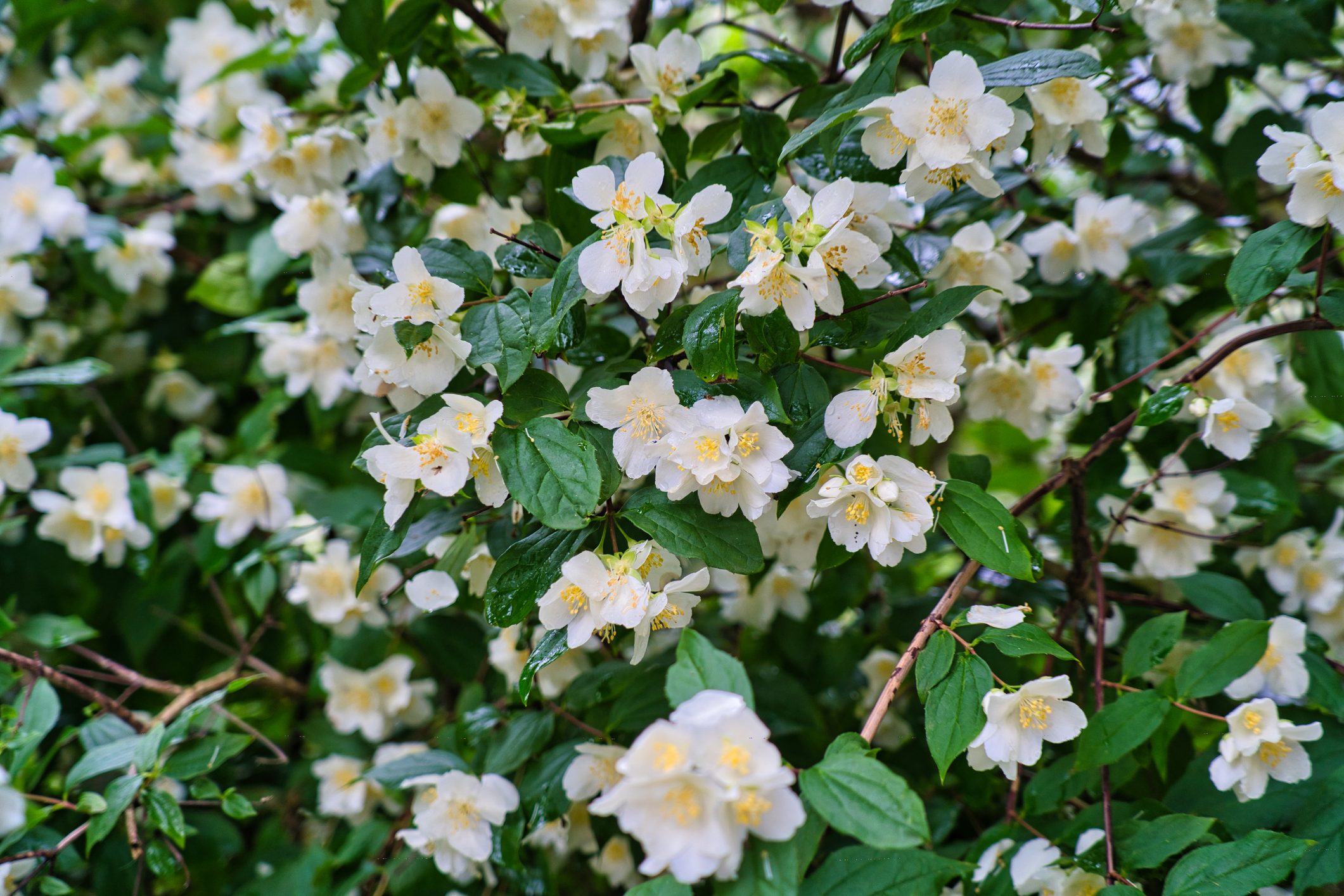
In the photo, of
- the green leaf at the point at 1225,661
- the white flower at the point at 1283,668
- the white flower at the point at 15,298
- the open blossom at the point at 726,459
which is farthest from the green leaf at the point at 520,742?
the white flower at the point at 15,298

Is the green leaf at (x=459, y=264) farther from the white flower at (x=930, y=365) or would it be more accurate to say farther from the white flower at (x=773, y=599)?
the white flower at (x=773, y=599)

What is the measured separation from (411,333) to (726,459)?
398mm

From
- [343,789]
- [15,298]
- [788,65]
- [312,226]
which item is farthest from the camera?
[15,298]

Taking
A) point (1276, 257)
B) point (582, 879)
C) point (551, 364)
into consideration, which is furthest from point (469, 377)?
point (582, 879)

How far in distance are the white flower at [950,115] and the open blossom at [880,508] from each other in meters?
0.35

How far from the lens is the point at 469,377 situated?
113cm

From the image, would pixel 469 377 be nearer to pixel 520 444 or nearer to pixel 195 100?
pixel 520 444

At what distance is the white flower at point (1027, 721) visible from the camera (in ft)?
3.17

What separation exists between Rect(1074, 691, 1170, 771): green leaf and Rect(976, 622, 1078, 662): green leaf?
214 millimetres

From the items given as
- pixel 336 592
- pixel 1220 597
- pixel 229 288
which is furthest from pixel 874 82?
pixel 229 288

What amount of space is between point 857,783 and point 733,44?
177 centimetres

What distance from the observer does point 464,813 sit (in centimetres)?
124

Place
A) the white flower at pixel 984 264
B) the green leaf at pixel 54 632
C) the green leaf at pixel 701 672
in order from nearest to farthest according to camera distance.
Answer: the green leaf at pixel 701 672 < the white flower at pixel 984 264 < the green leaf at pixel 54 632

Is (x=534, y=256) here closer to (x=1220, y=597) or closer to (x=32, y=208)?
(x=1220, y=597)
